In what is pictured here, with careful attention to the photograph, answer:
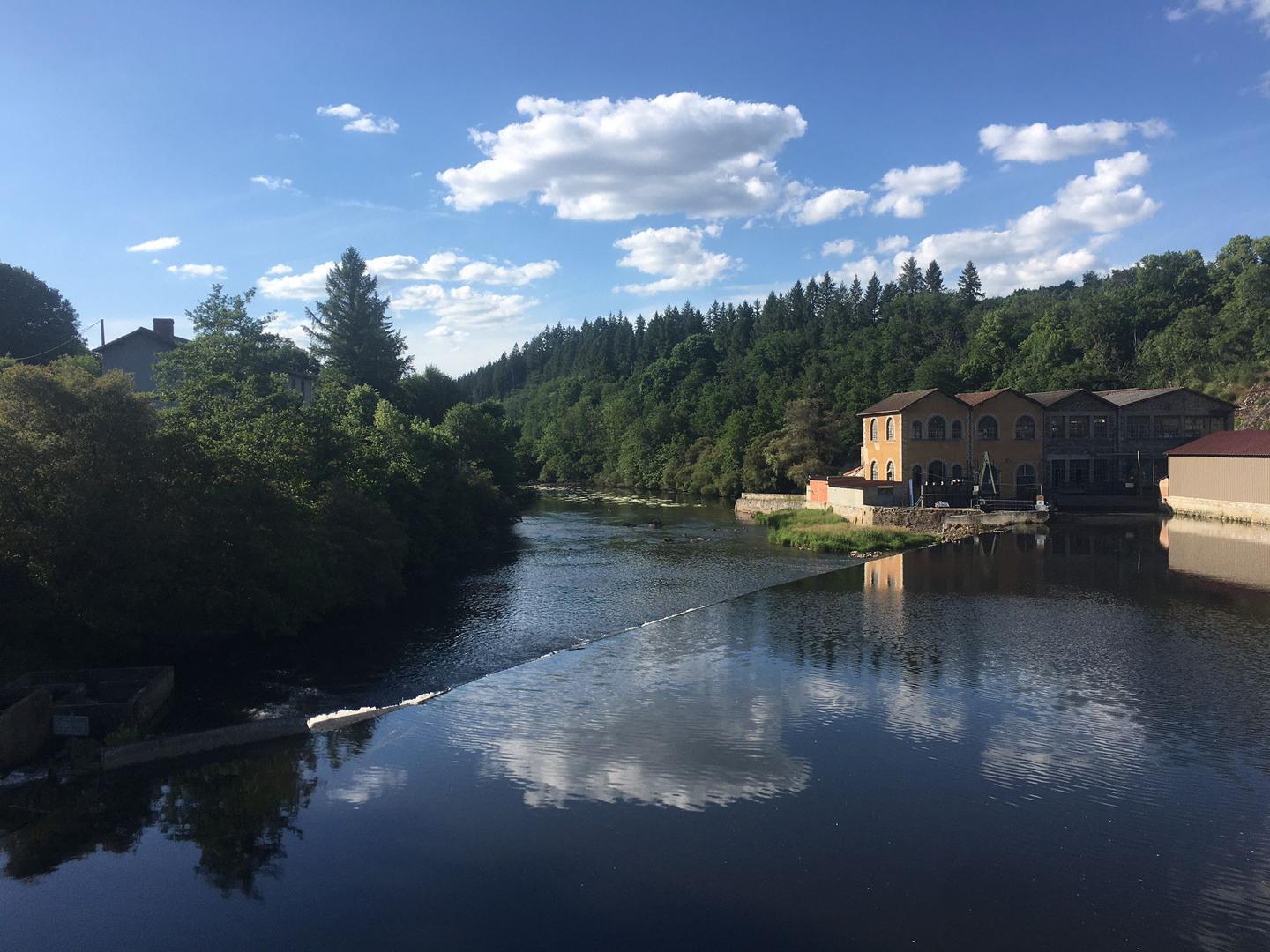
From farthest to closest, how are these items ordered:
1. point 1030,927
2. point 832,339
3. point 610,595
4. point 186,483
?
point 832,339, point 610,595, point 186,483, point 1030,927

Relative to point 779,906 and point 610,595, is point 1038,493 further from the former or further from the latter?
point 779,906

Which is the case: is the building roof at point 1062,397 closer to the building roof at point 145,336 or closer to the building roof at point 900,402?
the building roof at point 900,402

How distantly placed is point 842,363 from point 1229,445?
5141cm

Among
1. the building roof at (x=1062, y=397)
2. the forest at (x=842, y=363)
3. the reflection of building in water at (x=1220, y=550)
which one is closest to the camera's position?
the reflection of building in water at (x=1220, y=550)

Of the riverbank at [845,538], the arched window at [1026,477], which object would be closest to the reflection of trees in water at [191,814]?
the riverbank at [845,538]

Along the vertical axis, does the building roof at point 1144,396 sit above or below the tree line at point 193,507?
above

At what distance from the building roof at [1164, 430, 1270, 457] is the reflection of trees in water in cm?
4808

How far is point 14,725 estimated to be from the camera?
1595 cm

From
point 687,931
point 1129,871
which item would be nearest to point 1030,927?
point 1129,871

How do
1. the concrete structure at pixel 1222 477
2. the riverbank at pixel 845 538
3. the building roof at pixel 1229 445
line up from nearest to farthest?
1. the riverbank at pixel 845 538
2. the concrete structure at pixel 1222 477
3. the building roof at pixel 1229 445

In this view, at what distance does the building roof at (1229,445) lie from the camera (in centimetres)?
4488

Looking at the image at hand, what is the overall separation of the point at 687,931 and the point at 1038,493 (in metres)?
49.7

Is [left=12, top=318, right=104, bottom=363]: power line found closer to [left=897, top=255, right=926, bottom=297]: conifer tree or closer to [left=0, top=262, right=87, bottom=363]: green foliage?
[left=0, top=262, right=87, bottom=363]: green foliage

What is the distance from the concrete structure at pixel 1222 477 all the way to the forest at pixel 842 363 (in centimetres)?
2134
